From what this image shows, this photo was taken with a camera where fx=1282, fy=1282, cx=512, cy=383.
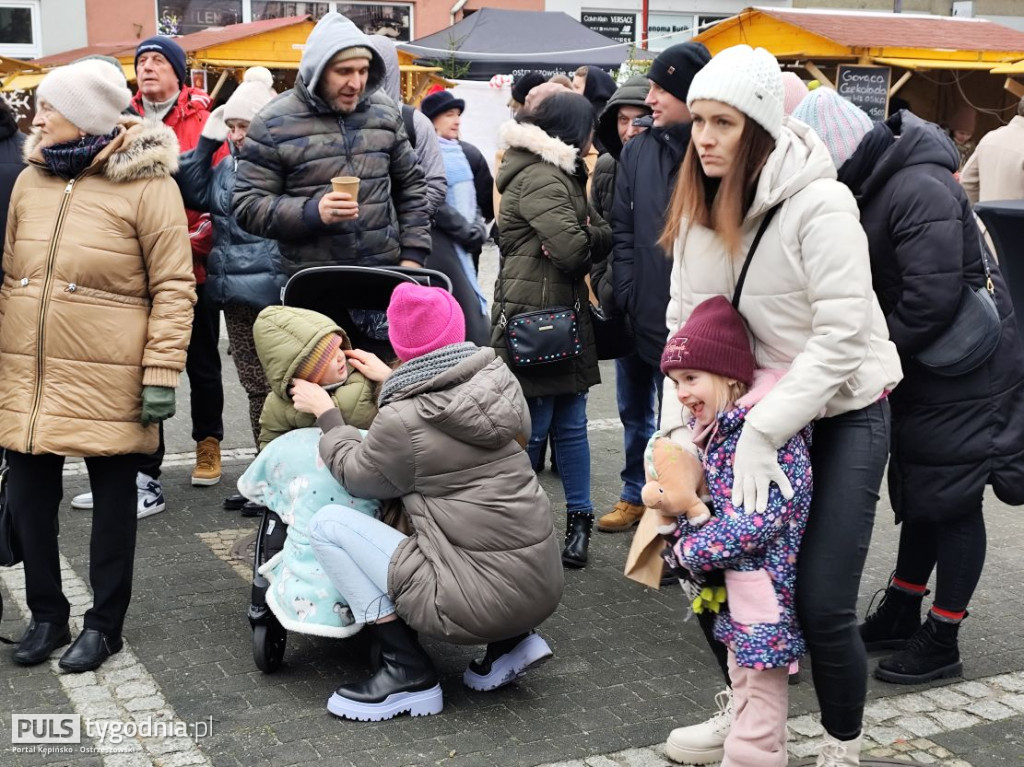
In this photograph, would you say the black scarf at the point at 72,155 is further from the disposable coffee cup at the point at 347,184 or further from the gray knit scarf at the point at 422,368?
the gray knit scarf at the point at 422,368

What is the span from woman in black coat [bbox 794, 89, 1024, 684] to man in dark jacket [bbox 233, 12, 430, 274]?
1.97 metres

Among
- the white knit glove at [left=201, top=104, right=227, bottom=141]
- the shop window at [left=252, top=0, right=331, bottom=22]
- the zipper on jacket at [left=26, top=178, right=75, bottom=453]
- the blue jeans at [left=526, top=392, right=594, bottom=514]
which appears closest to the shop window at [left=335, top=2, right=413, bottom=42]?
the shop window at [left=252, top=0, right=331, bottom=22]

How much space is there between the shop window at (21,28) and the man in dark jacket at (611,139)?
17.7 metres

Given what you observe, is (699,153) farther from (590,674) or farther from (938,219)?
(590,674)

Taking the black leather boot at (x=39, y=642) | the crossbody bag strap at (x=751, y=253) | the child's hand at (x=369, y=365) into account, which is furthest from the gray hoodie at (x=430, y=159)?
the crossbody bag strap at (x=751, y=253)

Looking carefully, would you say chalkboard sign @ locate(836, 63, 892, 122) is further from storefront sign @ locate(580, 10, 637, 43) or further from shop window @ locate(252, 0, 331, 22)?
shop window @ locate(252, 0, 331, 22)

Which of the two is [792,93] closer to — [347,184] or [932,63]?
[347,184]

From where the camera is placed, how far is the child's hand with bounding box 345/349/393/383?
4359 mm

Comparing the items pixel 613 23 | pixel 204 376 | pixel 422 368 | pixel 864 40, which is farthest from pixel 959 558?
pixel 613 23

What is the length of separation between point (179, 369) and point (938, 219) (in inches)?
98.1

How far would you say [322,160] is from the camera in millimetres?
5086

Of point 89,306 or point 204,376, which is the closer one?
point 89,306

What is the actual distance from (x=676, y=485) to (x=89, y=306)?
2.09 metres

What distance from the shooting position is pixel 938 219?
3.85 m
